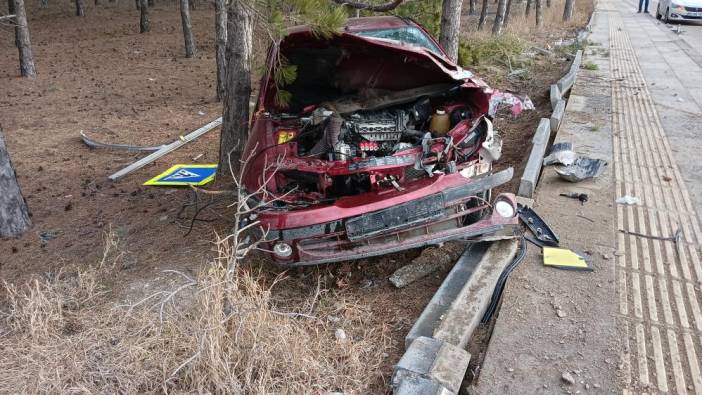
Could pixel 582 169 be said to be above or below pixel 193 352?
above

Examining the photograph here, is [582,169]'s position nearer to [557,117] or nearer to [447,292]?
[557,117]

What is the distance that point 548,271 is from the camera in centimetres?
395

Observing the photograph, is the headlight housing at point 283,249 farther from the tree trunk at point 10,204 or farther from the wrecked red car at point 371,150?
the tree trunk at point 10,204

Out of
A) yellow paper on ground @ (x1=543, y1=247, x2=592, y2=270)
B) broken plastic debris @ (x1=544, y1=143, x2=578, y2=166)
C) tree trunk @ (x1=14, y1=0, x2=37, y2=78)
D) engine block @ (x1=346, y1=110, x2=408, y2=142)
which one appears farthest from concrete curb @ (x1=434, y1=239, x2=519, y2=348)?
tree trunk @ (x1=14, y1=0, x2=37, y2=78)

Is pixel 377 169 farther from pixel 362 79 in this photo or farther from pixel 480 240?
pixel 362 79

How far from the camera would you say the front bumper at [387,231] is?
3.62 metres

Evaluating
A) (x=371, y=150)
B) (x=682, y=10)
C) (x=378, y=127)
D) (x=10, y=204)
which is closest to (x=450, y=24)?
(x=378, y=127)

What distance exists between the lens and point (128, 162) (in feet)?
24.5

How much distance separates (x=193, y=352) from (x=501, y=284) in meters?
2.24

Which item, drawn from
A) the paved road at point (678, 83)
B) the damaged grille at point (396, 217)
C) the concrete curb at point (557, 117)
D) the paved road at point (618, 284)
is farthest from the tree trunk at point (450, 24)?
the damaged grille at point (396, 217)

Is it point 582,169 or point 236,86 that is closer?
point 582,169

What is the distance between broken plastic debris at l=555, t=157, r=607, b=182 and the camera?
18.1 feet

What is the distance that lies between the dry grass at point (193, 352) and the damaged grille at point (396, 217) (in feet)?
2.29

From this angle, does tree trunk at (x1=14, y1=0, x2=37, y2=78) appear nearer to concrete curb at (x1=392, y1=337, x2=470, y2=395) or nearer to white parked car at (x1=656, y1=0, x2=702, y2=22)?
concrete curb at (x1=392, y1=337, x2=470, y2=395)
